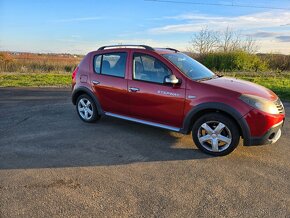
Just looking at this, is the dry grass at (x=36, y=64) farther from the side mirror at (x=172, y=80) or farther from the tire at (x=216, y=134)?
the tire at (x=216, y=134)

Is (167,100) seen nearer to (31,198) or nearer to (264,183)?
(264,183)

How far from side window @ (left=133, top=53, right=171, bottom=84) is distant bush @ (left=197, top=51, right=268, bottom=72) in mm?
19184

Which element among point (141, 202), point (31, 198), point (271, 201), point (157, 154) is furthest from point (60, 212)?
point (271, 201)

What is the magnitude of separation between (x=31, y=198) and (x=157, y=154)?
2100 mm

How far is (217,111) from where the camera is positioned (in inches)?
192

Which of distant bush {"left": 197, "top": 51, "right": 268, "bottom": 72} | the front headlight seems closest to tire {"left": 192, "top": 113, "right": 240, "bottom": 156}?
the front headlight

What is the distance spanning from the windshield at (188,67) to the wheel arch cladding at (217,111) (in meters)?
0.64

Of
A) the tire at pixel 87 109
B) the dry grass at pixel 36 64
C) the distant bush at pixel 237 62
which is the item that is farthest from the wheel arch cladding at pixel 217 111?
the distant bush at pixel 237 62

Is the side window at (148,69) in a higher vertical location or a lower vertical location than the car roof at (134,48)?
lower

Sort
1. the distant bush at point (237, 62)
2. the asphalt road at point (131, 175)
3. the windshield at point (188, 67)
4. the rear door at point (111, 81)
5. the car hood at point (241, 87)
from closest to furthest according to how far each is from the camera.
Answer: the asphalt road at point (131, 175) < the car hood at point (241, 87) < the windshield at point (188, 67) < the rear door at point (111, 81) < the distant bush at point (237, 62)

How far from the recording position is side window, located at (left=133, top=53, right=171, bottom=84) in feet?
17.5

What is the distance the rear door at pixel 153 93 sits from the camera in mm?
5152

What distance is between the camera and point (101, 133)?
6.00 meters

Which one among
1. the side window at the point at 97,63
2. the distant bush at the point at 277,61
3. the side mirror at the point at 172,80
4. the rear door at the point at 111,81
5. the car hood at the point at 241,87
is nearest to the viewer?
the car hood at the point at 241,87
